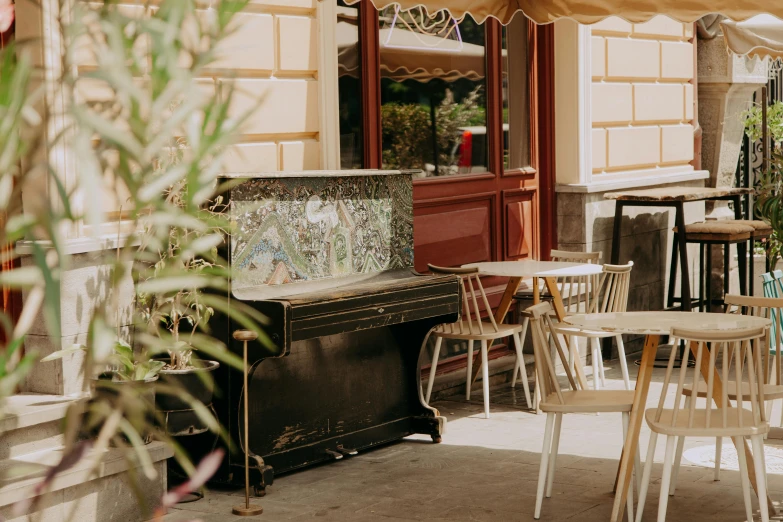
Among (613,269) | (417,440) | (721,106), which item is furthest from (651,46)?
(417,440)

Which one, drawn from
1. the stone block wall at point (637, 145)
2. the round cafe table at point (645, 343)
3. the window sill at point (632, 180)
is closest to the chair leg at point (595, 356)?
the stone block wall at point (637, 145)

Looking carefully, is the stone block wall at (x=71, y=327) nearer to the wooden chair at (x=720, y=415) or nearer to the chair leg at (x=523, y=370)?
the wooden chair at (x=720, y=415)

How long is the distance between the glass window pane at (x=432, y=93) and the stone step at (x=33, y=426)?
3.31 metres

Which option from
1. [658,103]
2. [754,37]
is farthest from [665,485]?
[658,103]

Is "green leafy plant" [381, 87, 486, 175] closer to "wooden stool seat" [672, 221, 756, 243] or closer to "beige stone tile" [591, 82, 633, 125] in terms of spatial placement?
"beige stone tile" [591, 82, 633, 125]

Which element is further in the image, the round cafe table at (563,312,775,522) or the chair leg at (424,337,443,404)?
the chair leg at (424,337,443,404)

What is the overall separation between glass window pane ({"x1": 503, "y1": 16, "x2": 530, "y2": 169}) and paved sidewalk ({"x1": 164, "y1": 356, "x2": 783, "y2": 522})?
275 centimetres

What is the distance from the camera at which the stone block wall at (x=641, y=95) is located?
9.80 metres

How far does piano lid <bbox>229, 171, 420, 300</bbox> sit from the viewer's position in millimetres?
5789

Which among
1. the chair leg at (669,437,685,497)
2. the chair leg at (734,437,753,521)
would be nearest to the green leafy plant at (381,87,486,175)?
the chair leg at (669,437,685,497)

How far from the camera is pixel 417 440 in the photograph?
693 cm

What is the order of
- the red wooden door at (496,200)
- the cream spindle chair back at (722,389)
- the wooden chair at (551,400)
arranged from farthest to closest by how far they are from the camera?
the red wooden door at (496,200) → the wooden chair at (551,400) → the cream spindle chair back at (722,389)

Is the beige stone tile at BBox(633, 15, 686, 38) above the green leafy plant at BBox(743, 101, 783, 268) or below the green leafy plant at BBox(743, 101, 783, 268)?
above

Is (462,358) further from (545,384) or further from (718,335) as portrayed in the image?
(718,335)
